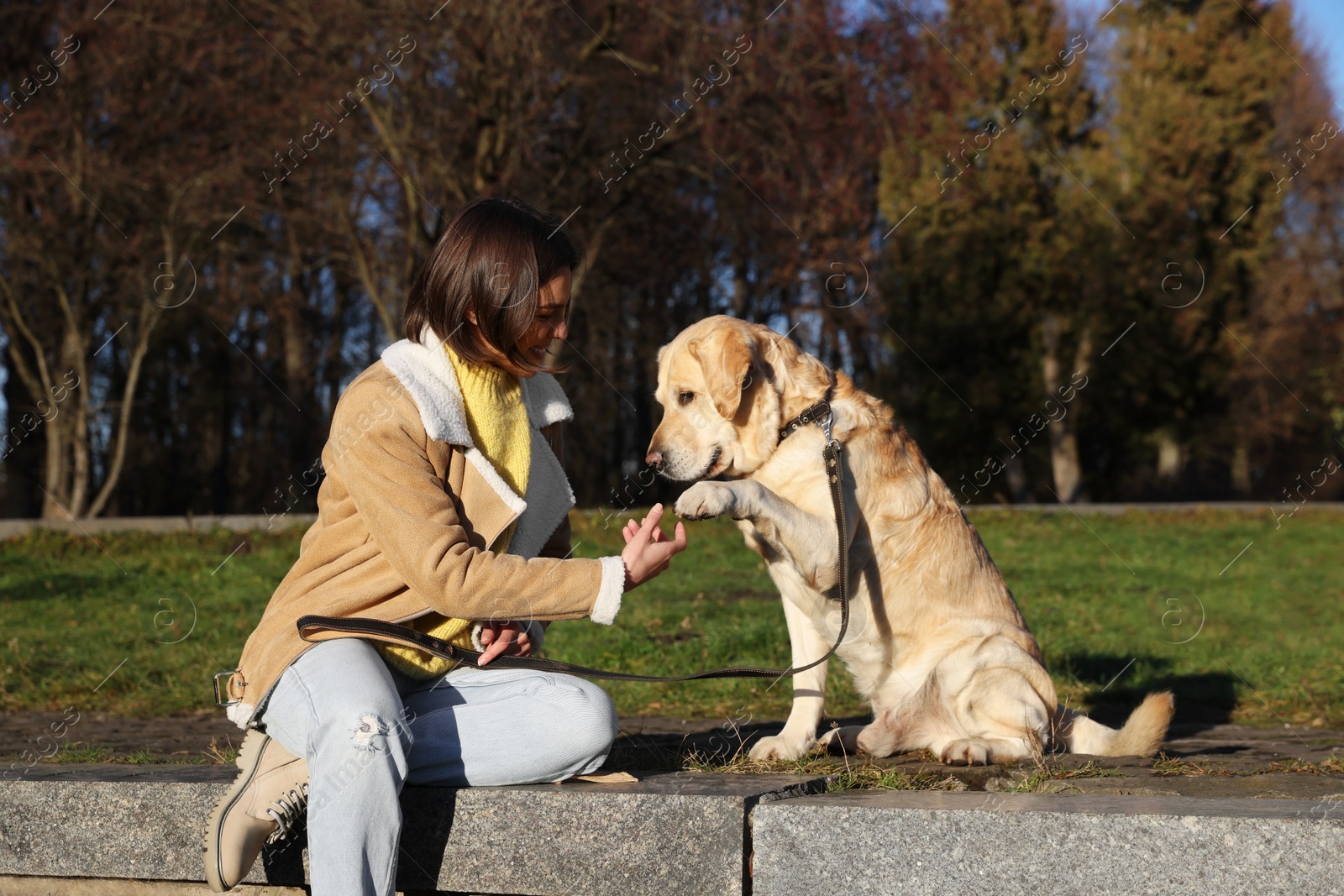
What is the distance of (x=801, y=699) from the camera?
12.9ft

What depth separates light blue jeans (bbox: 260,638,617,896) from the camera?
8.73 feet

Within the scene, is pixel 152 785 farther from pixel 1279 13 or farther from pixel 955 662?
pixel 1279 13

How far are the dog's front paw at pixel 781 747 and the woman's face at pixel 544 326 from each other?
1428mm

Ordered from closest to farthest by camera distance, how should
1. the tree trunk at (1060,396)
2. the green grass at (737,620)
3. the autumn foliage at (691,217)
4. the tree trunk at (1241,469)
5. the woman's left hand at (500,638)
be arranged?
the woman's left hand at (500,638) → the green grass at (737,620) → the autumn foliage at (691,217) → the tree trunk at (1060,396) → the tree trunk at (1241,469)

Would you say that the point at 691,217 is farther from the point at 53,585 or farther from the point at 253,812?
the point at 253,812

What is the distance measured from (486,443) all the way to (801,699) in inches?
57.0

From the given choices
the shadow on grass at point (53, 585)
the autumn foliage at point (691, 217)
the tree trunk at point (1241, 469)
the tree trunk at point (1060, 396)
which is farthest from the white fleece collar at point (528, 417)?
the tree trunk at point (1241, 469)

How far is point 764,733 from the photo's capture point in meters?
4.39

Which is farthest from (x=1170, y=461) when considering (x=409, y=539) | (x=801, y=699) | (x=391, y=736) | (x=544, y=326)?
(x=391, y=736)

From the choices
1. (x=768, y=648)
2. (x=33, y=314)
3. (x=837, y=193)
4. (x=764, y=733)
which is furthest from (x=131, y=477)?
(x=764, y=733)

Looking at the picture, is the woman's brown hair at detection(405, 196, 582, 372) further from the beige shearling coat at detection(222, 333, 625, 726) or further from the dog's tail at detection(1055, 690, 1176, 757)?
the dog's tail at detection(1055, 690, 1176, 757)

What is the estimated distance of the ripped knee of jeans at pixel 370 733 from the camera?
2713mm

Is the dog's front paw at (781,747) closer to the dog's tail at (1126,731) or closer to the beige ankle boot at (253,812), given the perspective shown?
the dog's tail at (1126,731)

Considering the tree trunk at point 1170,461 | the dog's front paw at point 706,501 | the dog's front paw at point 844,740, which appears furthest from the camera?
the tree trunk at point 1170,461
